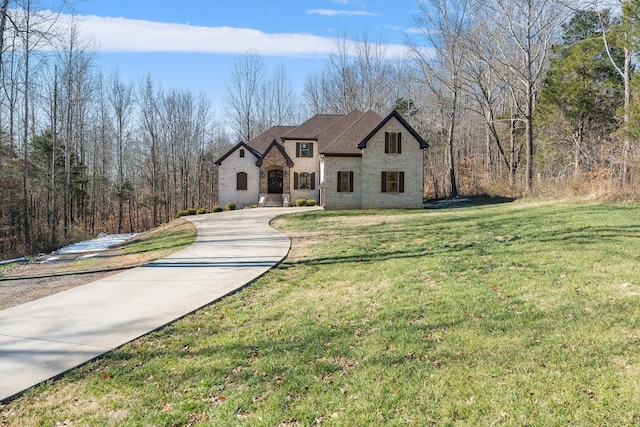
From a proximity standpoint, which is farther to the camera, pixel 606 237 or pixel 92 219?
pixel 92 219

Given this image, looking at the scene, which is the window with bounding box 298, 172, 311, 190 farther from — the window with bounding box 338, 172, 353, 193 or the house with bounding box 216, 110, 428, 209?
the window with bounding box 338, 172, 353, 193

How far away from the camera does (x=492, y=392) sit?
3609mm

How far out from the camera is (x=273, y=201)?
30.1 m

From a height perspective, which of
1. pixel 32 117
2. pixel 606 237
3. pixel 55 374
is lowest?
pixel 55 374

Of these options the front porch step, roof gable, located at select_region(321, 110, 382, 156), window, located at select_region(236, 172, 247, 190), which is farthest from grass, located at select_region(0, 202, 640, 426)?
window, located at select_region(236, 172, 247, 190)

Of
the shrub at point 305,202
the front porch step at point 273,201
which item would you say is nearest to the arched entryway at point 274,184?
the front porch step at point 273,201

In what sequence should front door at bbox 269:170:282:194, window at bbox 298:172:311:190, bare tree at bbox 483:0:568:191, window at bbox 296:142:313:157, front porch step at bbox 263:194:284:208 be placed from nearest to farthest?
bare tree at bbox 483:0:568:191, front porch step at bbox 263:194:284:208, window at bbox 296:142:313:157, window at bbox 298:172:311:190, front door at bbox 269:170:282:194

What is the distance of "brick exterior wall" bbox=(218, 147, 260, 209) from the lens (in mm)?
30922

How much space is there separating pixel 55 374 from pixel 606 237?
9.86 m

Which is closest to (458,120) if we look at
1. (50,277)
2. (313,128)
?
(313,128)

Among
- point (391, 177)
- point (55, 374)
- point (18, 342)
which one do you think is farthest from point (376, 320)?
point (391, 177)

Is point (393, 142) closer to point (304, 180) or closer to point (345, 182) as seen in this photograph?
point (345, 182)

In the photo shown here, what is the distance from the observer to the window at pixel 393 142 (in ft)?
80.8

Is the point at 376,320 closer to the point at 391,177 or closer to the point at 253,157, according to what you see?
the point at 391,177
